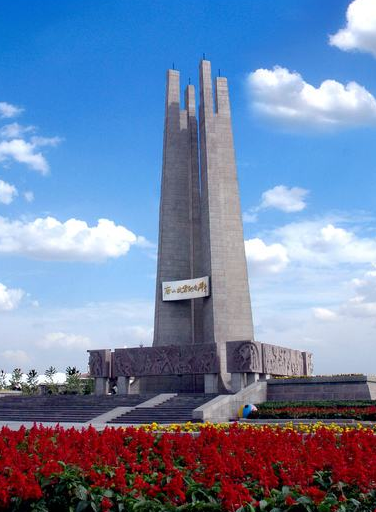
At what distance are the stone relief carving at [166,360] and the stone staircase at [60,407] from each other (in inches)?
92.9

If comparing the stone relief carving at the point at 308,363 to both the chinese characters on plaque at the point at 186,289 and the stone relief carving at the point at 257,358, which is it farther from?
the chinese characters on plaque at the point at 186,289

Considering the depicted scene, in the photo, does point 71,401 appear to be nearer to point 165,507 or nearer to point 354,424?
point 354,424

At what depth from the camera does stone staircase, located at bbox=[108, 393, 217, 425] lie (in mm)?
21969

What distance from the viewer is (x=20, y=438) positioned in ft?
26.7

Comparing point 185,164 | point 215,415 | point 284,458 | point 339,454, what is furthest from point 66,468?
point 185,164

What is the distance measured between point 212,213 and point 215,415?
14.0 meters

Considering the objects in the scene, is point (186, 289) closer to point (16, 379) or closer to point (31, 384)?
point (31, 384)

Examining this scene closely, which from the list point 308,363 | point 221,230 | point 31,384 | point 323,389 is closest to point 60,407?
point 323,389

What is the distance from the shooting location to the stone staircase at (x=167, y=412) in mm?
21969

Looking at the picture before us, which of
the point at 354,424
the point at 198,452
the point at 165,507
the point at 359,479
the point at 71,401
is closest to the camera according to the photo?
the point at 165,507

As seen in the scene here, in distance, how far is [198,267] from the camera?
34875 millimetres

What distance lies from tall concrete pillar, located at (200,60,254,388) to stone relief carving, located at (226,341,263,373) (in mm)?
3842

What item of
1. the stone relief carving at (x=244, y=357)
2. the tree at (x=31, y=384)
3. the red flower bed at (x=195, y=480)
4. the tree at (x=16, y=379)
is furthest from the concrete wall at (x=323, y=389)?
the tree at (x=16, y=379)

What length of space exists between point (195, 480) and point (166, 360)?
79.5 ft
